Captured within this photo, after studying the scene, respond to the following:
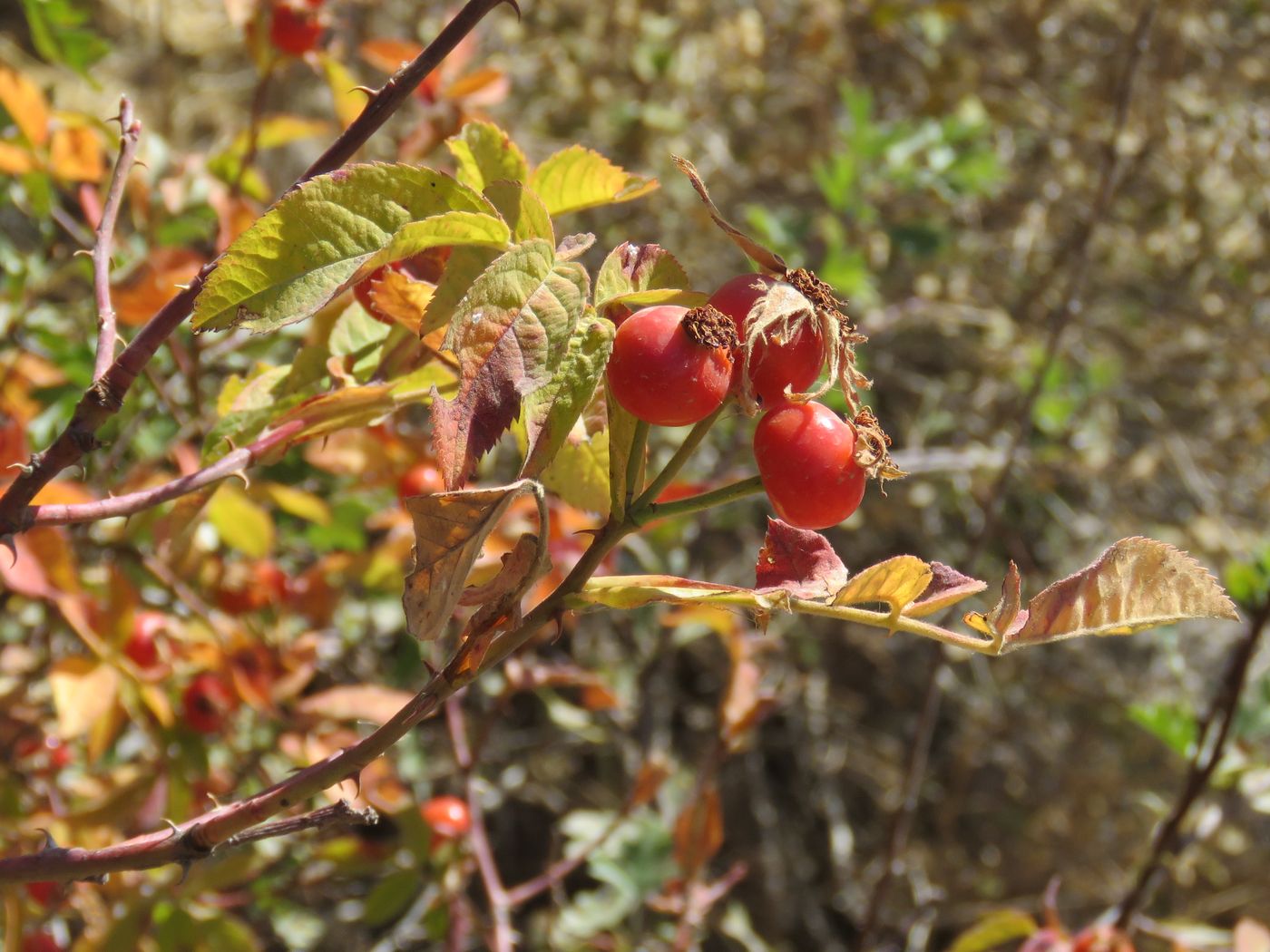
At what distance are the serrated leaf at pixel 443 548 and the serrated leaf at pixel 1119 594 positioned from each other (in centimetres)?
27

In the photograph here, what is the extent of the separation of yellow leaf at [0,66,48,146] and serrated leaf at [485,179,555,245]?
97 cm

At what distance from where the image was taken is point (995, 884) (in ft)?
8.54

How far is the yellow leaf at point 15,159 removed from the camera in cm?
134

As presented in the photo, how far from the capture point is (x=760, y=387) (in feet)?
2.00

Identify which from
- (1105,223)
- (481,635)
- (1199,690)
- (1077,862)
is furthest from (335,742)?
(1105,223)

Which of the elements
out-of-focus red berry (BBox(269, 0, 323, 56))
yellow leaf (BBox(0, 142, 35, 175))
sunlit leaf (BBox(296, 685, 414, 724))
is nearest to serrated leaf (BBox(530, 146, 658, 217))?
out-of-focus red berry (BBox(269, 0, 323, 56))

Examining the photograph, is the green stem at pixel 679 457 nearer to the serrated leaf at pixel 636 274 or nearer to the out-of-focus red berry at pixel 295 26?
the serrated leaf at pixel 636 274

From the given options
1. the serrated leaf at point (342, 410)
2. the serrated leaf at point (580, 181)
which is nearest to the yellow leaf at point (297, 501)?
the serrated leaf at point (342, 410)

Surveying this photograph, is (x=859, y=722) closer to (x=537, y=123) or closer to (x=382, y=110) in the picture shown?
(x=537, y=123)

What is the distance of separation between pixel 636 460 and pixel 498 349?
0.36 feet

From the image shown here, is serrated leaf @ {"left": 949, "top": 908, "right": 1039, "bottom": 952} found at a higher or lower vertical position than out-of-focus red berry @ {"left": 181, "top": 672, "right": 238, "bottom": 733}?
lower

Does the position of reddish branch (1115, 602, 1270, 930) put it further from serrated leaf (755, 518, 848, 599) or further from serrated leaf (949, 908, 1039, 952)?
serrated leaf (755, 518, 848, 599)

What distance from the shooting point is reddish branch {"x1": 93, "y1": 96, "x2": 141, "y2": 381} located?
759 mm

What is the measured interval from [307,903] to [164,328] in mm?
1953
